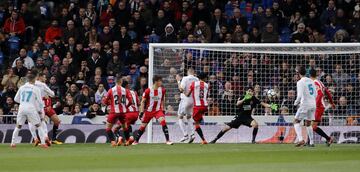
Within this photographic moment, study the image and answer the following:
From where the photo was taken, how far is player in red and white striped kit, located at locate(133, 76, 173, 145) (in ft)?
73.4

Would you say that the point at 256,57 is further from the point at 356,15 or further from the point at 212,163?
the point at 212,163

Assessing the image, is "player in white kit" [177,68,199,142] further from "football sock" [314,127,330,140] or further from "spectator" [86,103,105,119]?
"football sock" [314,127,330,140]

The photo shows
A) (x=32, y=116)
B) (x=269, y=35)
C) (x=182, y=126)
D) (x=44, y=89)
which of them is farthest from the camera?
(x=269, y=35)

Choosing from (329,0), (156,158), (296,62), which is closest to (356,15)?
(329,0)

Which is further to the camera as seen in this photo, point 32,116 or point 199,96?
point 199,96

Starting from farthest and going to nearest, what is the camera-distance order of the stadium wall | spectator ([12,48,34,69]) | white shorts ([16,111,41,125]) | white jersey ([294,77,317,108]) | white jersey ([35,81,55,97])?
spectator ([12,48,34,69]), the stadium wall, white jersey ([35,81,55,97]), white jersey ([294,77,317,108]), white shorts ([16,111,41,125])

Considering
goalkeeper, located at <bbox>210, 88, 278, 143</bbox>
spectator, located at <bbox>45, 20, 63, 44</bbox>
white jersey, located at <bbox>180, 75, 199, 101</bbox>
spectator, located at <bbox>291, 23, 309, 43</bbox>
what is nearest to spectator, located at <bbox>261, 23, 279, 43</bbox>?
spectator, located at <bbox>291, 23, 309, 43</bbox>

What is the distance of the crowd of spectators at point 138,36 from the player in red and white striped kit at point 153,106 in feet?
8.02

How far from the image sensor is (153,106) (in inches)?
884

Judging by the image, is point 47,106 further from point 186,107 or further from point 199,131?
point 199,131

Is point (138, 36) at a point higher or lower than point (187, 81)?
higher

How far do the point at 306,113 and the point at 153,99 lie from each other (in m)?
3.75

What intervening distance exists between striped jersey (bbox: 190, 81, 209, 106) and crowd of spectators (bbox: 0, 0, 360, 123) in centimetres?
173

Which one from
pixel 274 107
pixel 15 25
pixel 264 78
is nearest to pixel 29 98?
pixel 274 107
